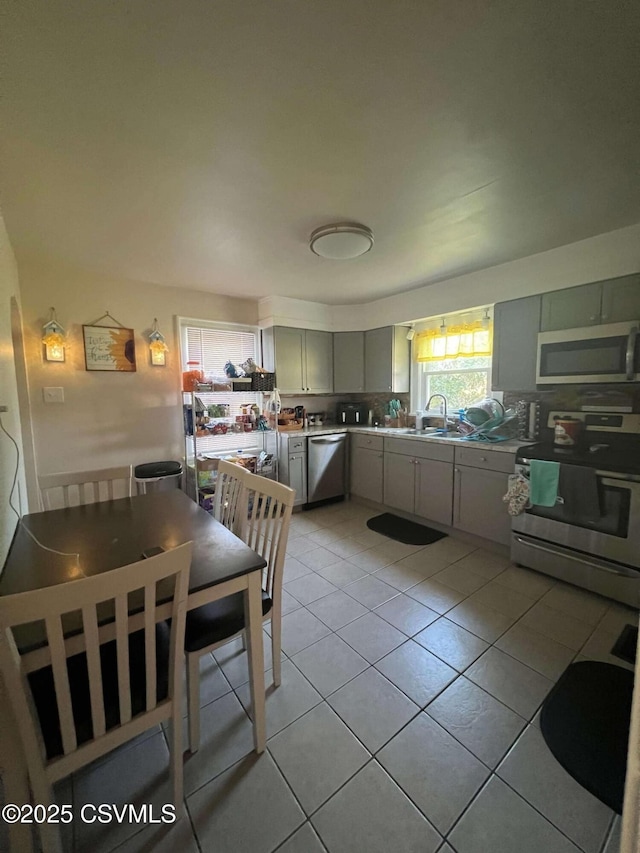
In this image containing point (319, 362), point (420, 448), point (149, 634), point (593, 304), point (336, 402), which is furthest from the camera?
point (336, 402)

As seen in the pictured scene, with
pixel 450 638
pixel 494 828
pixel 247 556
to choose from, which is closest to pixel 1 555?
pixel 247 556

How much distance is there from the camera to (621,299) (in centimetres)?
229

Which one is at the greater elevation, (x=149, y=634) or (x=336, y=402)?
(x=336, y=402)

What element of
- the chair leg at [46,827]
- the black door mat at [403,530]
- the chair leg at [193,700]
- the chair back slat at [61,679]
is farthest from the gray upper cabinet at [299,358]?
the chair leg at [46,827]

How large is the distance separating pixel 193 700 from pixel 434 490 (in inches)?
96.9

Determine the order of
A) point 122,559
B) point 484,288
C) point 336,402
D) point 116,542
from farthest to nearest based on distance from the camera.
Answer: point 336,402 < point 484,288 < point 116,542 < point 122,559

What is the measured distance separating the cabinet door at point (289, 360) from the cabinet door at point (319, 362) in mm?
88

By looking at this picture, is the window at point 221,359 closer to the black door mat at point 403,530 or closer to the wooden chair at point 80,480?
the wooden chair at point 80,480

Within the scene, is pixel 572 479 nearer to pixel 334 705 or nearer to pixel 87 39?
pixel 334 705

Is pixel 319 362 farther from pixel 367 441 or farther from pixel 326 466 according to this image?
pixel 326 466

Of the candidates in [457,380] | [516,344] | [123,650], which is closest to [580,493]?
[516,344]

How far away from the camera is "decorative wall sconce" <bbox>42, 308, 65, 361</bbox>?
278cm

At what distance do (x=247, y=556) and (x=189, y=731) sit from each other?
701 millimetres

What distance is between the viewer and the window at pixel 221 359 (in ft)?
11.8
